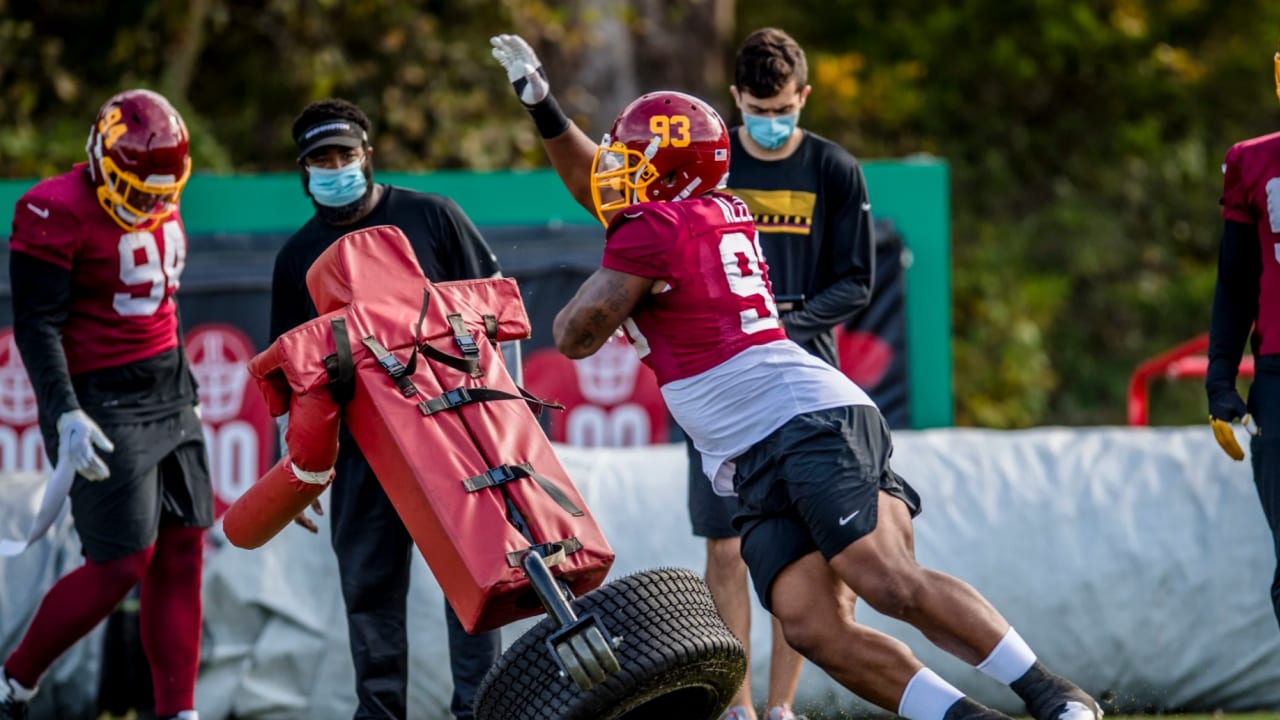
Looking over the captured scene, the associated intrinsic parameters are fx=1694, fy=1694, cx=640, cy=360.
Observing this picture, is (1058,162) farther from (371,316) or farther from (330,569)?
(371,316)

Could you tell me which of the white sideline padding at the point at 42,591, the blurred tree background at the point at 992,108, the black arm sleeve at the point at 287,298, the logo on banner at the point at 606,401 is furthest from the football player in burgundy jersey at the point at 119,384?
the blurred tree background at the point at 992,108

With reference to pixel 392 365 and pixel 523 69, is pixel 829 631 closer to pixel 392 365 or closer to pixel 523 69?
pixel 392 365

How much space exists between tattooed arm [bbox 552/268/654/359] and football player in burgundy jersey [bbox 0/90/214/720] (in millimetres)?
1809

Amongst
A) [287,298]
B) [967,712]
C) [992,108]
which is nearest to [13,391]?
[287,298]

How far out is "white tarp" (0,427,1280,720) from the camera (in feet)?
21.2

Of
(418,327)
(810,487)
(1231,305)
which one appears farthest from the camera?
(1231,305)

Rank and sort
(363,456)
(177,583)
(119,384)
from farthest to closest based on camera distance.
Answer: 1. (177,583)
2. (119,384)
3. (363,456)

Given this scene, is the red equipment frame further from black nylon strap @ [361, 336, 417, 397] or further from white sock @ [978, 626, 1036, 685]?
Answer: black nylon strap @ [361, 336, 417, 397]

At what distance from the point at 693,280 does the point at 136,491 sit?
2216mm

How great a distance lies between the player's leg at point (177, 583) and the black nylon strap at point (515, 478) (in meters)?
1.66

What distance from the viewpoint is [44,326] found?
5.46 metres

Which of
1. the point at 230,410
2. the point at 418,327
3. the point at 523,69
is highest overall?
the point at 523,69

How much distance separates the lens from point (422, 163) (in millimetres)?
13523

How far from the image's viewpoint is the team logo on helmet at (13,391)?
347 inches
